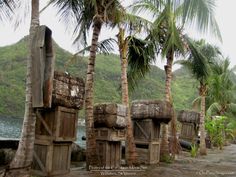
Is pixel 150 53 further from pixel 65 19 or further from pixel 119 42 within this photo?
pixel 65 19

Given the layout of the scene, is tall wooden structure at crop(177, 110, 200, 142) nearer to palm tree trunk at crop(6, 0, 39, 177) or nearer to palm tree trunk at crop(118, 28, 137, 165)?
palm tree trunk at crop(118, 28, 137, 165)

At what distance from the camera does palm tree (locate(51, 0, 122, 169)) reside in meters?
10.6

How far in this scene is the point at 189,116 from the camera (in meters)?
23.0

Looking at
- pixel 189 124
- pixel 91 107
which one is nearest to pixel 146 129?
pixel 91 107

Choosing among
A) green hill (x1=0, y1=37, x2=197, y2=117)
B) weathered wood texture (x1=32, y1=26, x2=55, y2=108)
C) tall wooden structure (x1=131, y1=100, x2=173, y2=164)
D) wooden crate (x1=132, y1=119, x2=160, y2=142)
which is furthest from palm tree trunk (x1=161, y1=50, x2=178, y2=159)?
green hill (x1=0, y1=37, x2=197, y2=117)

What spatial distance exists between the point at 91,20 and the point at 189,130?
14.2 meters

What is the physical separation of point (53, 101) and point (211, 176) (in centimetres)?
601

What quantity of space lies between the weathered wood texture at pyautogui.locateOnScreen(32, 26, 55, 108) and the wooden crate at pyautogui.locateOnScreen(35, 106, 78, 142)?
173 centimetres

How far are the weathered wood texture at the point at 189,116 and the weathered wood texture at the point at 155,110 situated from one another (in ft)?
32.0

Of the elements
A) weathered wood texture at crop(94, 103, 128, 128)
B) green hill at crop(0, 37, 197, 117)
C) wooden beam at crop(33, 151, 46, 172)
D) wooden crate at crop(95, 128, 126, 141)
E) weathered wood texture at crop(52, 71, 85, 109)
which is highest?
green hill at crop(0, 37, 197, 117)

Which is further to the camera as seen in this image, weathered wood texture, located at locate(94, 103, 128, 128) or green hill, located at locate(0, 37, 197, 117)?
green hill, located at locate(0, 37, 197, 117)

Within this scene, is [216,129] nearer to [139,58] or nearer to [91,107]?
[139,58]

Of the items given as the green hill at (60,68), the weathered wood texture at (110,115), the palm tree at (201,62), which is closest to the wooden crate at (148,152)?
the weathered wood texture at (110,115)

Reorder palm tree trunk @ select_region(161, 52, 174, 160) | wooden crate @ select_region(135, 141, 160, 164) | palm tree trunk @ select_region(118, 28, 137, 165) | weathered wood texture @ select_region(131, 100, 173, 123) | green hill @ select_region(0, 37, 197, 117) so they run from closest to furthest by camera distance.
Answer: palm tree trunk @ select_region(118, 28, 137, 165) < weathered wood texture @ select_region(131, 100, 173, 123) < wooden crate @ select_region(135, 141, 160, 164) < palm tree trunk @ select_region(161, 52, 174, 160) < green hill @ select_region(0, 37, 197, 117)
